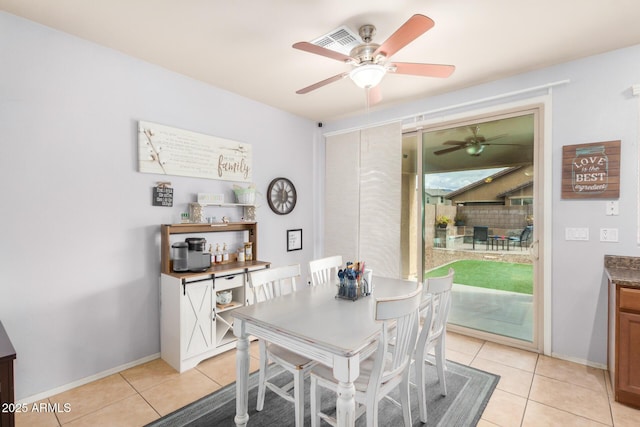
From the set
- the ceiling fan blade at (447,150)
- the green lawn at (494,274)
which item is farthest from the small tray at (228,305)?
the ceiling fan blade at (447,150)

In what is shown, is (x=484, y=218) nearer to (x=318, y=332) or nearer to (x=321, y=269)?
(x=321, y=269)

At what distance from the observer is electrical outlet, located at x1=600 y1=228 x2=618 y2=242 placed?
2.52 metres

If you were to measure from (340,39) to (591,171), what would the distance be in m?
2.39

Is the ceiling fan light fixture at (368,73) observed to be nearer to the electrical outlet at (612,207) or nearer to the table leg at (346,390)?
the table leg at (346,390)

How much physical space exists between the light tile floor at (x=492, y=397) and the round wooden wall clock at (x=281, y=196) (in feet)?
5.93

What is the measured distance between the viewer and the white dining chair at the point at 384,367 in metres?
1.48

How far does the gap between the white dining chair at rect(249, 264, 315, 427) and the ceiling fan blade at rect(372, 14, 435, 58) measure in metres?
1.68

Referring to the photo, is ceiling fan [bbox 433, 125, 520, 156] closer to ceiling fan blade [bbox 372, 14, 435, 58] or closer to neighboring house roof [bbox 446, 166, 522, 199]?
neighboring house roof [bbox 446, 166, 522, 199]

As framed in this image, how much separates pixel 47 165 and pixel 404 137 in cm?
348

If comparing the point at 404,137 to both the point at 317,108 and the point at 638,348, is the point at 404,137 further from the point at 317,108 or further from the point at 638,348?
the point at 638,348

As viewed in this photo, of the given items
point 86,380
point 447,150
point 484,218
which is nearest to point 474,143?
point 447,150

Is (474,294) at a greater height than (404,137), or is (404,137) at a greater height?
(404,137)

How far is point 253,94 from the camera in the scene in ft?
11.4

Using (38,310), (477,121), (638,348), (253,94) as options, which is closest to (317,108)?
(253,94)
